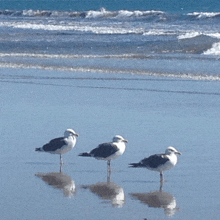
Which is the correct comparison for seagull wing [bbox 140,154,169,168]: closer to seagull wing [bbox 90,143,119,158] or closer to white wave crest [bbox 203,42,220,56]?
seagull wing [bbox 90,143,119,158]

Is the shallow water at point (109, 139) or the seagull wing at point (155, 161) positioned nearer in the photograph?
the shallow water at point (109, 139)

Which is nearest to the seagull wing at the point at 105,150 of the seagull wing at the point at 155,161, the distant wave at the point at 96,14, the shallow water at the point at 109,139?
the shallow water at the point at 109,139

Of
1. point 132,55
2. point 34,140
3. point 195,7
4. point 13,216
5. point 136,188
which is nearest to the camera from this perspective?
point 13,216

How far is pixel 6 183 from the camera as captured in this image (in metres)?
7.35

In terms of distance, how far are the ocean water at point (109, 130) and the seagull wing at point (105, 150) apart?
22cm

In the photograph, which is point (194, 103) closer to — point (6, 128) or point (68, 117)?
point (68, 117)

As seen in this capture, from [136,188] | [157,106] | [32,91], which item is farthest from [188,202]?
[32,91]

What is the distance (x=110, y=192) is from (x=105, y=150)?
0.95m

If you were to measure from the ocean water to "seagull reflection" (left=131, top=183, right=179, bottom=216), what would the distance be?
0.01 m

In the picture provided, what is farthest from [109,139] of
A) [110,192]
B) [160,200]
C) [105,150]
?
[160,200]

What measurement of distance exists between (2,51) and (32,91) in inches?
447

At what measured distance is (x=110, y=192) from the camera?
7129 millimetres

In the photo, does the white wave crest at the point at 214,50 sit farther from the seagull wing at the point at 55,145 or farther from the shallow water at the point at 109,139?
the seagull wing at the point at 55,145

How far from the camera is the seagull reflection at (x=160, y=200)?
651cm
